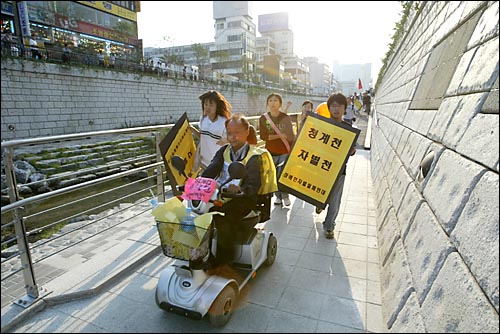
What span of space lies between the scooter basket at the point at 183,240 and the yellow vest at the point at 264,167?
785 millimetres

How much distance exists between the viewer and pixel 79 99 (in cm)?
1798

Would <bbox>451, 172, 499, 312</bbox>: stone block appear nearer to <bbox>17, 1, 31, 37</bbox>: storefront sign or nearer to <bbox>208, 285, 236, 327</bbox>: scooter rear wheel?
<bbox>208, 285, 236, 327</bbox>: scooter rear wheel

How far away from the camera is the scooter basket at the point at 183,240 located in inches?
80.0

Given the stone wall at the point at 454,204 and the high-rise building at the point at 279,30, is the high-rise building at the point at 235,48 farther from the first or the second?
the stone wall at the point at 454,204

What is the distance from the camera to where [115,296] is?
2619mm

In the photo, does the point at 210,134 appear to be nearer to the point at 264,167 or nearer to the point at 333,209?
the point at 264,167

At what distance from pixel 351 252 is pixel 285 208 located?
1.67 m

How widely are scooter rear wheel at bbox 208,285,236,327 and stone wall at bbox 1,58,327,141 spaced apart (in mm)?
16012

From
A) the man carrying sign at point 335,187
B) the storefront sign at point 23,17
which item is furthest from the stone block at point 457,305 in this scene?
the storefront sign at point 23,17

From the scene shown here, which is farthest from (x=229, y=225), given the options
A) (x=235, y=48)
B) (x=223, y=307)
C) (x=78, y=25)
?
(x=235, y=48)

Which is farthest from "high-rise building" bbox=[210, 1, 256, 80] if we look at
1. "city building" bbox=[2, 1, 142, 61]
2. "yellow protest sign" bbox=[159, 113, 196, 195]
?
"yellow protest sign" bbox=[159, 113, 196, 195]

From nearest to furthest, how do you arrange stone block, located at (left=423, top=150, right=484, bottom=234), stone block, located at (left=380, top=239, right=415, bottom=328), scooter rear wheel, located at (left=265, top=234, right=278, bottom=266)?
stone block, located at (left=423, top=150, right=484, bottom=234)
stone block, located at (left=380, top=239, right=415, bottom=328)
scooter rear wheel, located at (left=265, top=234, right=278, bottom=266)

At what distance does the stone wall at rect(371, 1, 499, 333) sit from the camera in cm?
126

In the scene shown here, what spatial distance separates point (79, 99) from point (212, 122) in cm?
1754
